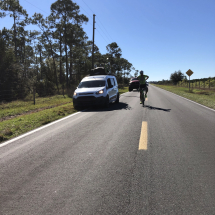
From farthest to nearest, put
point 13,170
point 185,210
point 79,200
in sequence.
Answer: point 13,170 → point 79,200 → point 185,210

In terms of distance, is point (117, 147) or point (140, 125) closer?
point (117, 147)

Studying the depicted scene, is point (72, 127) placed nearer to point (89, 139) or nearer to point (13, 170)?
point (89, 139)

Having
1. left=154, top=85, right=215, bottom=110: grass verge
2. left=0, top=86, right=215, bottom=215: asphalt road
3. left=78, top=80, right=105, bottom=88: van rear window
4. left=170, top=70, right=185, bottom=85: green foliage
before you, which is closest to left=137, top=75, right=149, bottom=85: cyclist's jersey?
left=78, top=80, right=105, bottom=88: van rear window

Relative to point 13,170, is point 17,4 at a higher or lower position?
higher

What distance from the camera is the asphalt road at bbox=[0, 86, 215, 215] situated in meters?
2.45

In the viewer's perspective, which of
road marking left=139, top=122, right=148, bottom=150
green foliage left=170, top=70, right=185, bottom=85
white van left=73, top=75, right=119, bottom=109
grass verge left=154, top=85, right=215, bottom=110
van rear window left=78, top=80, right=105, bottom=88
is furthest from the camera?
green foliage left=170, top=70, right=185, bottom=85

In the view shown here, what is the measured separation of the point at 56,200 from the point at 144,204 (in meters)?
1.10

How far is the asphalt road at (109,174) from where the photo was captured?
2.45m

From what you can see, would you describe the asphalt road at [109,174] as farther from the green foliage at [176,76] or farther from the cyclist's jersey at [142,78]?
the green foliage at [176,76]

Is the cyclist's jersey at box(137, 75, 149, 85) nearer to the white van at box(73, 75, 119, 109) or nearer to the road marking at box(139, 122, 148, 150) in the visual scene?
the white van at box(73, 75, 119, 109)

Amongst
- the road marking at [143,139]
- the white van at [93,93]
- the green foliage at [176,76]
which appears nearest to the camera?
the road marking at [143,139]

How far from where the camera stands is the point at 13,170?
3.51 m

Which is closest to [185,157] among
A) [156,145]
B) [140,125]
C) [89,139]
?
[156,145]

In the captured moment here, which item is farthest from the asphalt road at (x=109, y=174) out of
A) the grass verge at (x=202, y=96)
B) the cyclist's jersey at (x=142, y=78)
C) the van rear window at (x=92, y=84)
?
the grass verge at (x=202, y=96)
